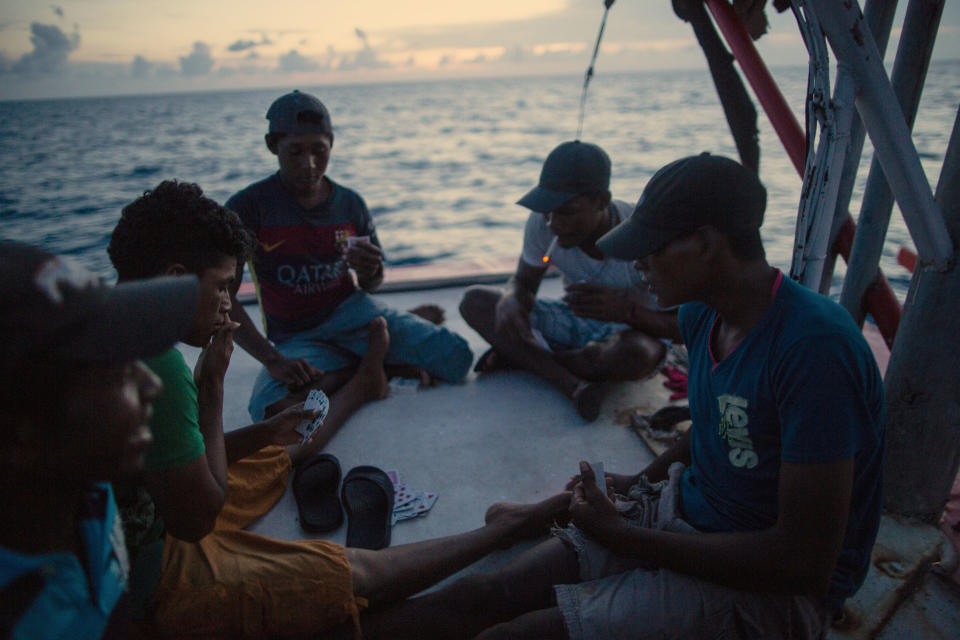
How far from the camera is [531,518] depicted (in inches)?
88.0

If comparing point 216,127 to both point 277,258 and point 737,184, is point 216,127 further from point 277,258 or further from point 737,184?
point 737,184

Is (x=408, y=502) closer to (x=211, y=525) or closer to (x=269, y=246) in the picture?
(x=211, y=525)

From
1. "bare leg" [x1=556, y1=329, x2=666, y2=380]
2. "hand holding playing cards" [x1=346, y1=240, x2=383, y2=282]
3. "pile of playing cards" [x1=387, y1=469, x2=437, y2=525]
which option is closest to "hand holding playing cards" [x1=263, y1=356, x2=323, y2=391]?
"hand holding playing cards" [x1=346, y1=240, x2=383, y2=282]

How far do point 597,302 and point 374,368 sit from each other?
1344mm

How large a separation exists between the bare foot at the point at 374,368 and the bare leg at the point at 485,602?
5.32ft

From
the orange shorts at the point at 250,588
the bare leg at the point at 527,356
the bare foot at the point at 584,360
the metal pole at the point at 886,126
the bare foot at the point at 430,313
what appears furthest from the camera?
the bare foot at the point at 430,313

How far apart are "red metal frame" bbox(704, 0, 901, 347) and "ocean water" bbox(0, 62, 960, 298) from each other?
2.71 meters

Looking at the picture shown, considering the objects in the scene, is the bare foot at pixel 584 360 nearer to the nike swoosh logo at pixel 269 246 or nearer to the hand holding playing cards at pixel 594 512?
the hand holding playing cards at pixel 594 512

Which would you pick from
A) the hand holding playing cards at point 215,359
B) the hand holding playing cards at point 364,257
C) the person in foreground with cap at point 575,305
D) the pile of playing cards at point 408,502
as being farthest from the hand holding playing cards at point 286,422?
the person in foreground with cap at point 575,305

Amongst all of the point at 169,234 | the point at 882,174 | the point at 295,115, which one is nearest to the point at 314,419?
the point at 169,234

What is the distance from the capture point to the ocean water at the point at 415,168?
32.3 feet

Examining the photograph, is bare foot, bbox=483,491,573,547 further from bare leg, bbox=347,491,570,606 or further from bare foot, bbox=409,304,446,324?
bare foot, bbox=409,304,446,324

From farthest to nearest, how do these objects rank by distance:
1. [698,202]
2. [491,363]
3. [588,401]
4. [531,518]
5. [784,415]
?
[491,363], [588,401], [531,518], [698,202], [784,415]

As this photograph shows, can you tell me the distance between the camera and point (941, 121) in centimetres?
1845
